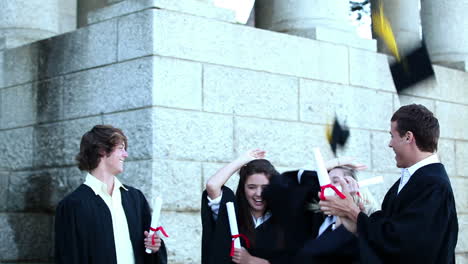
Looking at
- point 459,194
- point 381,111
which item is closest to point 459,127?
point 459,194

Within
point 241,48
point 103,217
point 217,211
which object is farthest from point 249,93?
point 103,217

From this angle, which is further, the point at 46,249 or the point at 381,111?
the point at 381,111

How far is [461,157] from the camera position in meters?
10.9

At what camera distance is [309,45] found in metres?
9.16

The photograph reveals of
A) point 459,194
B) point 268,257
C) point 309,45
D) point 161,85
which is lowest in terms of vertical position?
point 268,257

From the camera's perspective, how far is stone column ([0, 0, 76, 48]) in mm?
9586

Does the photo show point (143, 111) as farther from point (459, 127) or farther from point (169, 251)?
point (459, 127)

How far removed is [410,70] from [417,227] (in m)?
5.87

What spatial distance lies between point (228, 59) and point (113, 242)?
3.17 metres

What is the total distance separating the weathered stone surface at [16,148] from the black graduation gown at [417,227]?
16.7 ft

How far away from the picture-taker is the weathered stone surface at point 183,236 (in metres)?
7.52

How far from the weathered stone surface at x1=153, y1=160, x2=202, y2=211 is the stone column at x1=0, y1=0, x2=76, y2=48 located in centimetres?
296

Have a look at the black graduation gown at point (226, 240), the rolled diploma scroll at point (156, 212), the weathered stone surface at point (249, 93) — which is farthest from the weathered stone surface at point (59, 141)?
the rolled diploma scroll at point (156, 212)

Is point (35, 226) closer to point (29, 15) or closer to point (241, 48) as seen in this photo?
point (29, 15)
